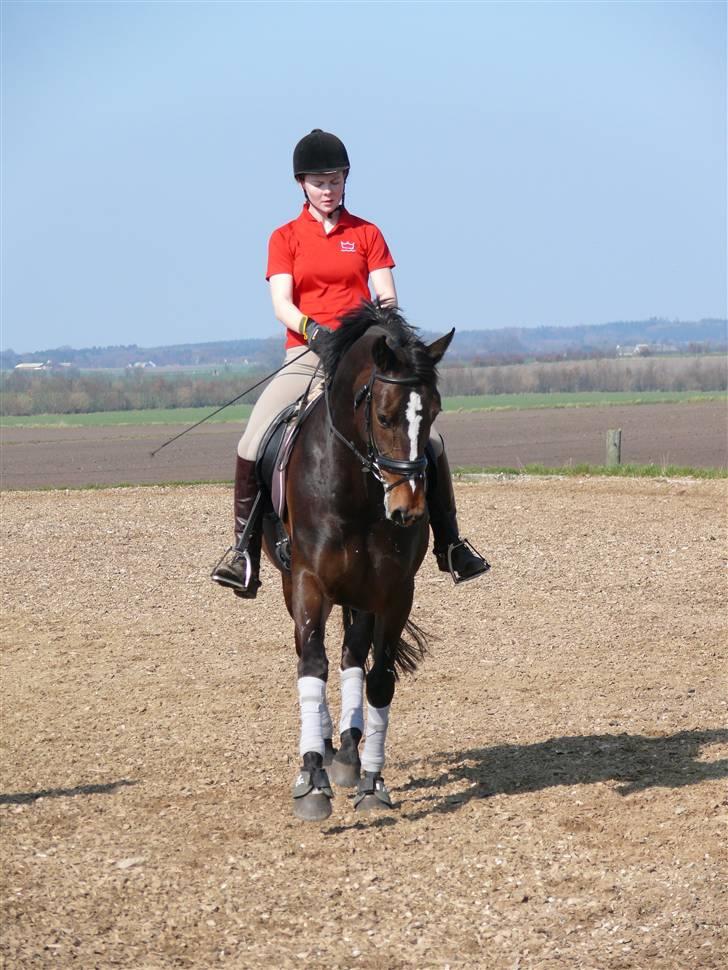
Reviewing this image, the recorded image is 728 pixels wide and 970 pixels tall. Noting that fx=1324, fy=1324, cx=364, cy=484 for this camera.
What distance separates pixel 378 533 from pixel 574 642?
5.58 metres

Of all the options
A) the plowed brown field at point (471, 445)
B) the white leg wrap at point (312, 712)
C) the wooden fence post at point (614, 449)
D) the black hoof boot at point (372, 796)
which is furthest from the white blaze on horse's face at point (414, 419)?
the plowed brown field at point (471, 445)

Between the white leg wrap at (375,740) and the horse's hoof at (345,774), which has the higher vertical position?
the white leg wrap at (375,740)

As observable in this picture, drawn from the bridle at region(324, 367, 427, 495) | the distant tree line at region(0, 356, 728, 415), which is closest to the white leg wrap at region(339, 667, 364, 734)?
the bridle at region(324, 367, 427, 495)

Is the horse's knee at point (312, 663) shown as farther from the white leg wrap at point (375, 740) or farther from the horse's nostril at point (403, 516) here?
the horse's nostril at point (403, 516)

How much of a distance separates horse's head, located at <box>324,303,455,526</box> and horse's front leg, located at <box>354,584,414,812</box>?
996 millimetres

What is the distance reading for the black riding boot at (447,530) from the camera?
775 cm

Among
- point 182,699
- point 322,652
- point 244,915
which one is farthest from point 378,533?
point 182,699

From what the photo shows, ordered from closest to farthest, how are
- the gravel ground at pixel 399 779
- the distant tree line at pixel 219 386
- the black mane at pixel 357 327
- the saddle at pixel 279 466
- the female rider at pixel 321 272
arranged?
the gravel ground at pixel 399 779 → the black mane at pixel 357 327 → the saddle at pixel 279 466 → the female rider at pixel 321 272 → the distant tree line at pixel 219 386

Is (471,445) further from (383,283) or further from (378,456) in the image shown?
(378,456)

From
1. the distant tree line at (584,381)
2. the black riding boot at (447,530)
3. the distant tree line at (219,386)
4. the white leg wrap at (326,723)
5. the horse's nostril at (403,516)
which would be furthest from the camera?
the distant tree line at (584,381)

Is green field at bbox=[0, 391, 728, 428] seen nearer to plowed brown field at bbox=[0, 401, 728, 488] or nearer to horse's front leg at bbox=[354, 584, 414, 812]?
plowed brown field at bbox=[0, 401, 728, 488]

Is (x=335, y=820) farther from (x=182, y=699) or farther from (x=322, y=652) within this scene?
(x=182, y=699)

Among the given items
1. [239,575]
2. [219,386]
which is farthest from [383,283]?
[219,386]

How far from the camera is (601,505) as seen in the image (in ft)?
60.6
